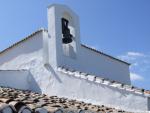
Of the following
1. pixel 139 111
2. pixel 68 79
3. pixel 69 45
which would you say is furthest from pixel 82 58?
pixel 139 111

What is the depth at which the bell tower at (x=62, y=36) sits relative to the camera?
12.1m

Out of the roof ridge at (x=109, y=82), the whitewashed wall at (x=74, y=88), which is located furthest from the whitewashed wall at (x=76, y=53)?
the roof ridge at (x=109, y=82)

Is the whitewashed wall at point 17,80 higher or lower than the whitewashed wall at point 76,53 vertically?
lower

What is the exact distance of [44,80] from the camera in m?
12.2

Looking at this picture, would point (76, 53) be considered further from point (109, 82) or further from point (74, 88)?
point (109, 82)

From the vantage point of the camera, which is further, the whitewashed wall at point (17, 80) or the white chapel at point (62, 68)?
the whitewashed wall at point (17, 80)

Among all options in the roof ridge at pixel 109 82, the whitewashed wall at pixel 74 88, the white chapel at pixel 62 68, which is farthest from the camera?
the white chapel at pixel 62 68

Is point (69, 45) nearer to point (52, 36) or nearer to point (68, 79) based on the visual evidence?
point (52, 36)

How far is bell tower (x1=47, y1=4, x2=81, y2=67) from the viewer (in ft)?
39.9

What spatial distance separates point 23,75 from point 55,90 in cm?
206

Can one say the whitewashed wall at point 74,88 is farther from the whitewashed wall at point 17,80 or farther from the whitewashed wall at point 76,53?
the whitewashed wall at point 76,53

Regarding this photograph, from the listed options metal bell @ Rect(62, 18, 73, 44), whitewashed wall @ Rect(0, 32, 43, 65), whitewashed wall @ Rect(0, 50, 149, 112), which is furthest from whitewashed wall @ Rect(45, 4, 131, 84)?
whitewashed wall @ Rect(0, 32, 43, 65)

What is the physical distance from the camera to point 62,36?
13.1m

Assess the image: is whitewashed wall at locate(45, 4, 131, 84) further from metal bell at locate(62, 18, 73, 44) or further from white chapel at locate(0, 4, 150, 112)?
metal bell at locate(62, 18, 73, 44)
